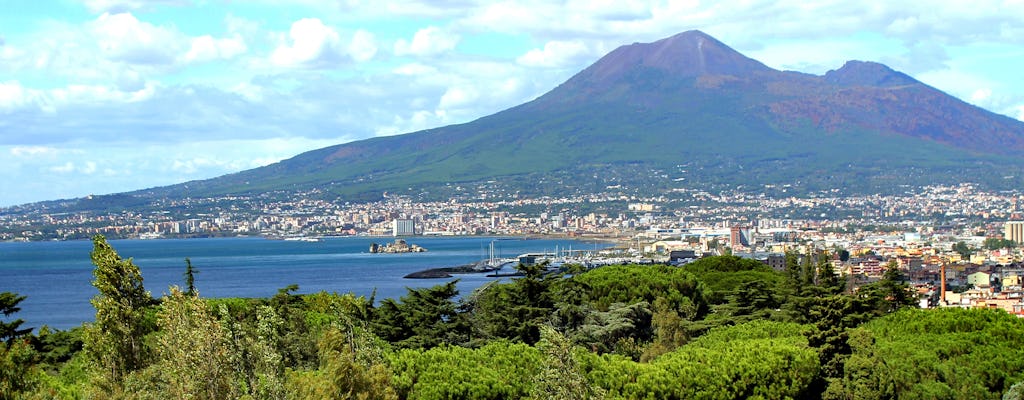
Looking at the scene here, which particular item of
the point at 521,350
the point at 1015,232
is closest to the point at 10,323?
the point at 521,350

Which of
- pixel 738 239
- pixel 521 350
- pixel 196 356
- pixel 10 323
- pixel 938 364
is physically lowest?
pixel 738 239

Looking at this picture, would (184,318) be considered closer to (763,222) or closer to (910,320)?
(910,320)

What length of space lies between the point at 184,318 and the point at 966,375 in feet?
42.5

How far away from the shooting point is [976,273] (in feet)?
224

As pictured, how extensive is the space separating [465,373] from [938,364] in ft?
27.0

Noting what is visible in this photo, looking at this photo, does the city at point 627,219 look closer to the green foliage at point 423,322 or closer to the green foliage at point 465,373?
the green foliage at point 423,322

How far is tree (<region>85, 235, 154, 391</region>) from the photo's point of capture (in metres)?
17.7

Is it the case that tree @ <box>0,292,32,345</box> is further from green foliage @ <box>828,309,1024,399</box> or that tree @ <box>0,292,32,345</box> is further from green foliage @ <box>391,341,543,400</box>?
green foliage @ <box>828,309,1024,399</box>

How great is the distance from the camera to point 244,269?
340 ft

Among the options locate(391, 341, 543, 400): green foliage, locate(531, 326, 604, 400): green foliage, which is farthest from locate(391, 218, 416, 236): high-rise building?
locate(531, 326, 604, 400): green foliage

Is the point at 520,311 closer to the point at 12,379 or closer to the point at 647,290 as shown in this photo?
the point at 647,290

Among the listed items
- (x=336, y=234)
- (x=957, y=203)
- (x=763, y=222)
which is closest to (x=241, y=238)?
(x=336, y=234)

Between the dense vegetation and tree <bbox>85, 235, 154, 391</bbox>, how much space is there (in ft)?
0.08

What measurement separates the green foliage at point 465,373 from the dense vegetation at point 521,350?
0.12 feet
